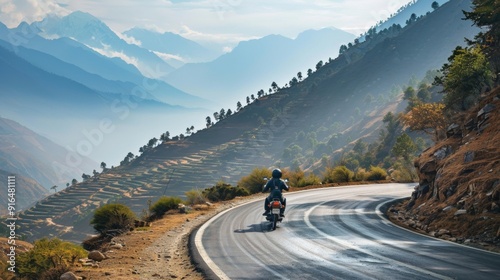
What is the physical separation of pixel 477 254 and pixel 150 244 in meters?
9.15

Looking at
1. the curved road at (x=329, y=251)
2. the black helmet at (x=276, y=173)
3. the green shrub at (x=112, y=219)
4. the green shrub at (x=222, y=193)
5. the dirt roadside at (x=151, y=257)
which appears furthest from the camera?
the green shrub at (x=222, y=193)

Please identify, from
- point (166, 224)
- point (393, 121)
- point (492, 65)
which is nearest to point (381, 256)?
point (166, 224)

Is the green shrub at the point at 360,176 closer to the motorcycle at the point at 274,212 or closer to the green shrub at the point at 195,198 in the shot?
the green shrub at the point at 195,198

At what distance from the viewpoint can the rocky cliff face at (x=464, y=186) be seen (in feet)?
42.6

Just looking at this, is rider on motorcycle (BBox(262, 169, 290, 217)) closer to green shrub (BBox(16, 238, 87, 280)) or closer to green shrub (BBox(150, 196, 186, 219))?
green shrub (BBox(16, 238, 87, 280))

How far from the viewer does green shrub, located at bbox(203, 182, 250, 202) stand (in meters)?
29.0

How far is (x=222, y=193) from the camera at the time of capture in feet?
97.3

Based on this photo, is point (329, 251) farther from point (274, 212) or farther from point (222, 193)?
point (222, 193)

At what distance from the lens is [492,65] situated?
27734 mm

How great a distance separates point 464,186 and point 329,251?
290 inches

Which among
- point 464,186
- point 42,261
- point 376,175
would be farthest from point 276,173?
point 376,175

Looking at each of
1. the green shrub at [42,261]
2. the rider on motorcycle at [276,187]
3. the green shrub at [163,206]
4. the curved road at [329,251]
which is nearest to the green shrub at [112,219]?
the curved road at [329,251]

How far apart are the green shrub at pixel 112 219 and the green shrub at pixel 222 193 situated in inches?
450

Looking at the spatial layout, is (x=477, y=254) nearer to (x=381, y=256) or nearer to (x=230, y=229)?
(x=381, y=256)
